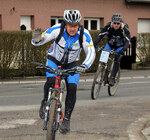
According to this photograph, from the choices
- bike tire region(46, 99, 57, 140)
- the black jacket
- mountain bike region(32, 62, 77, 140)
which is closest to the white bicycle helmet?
mountain bike region(32, 62, 77, 140)

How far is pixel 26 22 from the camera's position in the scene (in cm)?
2197

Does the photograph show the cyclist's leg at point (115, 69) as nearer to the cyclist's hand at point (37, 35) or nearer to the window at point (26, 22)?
the cyclist's hand at point (37, 35)

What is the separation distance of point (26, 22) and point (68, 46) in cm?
1628

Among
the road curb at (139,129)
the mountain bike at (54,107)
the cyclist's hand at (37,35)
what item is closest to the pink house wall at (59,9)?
the road curb at (139,129)

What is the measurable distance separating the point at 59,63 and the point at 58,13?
16.7m

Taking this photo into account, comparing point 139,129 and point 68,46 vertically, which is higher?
point 68,46

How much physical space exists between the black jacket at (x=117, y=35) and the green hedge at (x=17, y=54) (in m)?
5.89

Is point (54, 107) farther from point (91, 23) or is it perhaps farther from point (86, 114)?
point (91, 23)

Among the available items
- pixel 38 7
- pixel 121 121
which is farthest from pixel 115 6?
pixel 121 121

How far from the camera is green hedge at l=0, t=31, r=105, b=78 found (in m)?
14.6

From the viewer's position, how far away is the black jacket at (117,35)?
375 inches

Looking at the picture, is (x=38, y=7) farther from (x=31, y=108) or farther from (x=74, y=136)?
(x=74, y=136)

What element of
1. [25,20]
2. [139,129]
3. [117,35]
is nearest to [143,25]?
[25,20]

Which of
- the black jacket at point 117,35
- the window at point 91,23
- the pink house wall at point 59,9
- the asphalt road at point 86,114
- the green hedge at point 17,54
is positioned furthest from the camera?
the window at point 91,23
